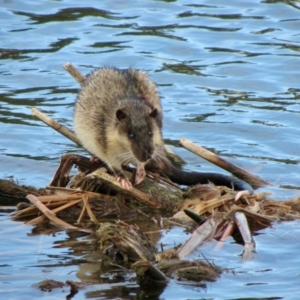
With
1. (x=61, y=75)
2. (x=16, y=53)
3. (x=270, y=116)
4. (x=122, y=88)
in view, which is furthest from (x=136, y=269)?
(x=16, y=53)

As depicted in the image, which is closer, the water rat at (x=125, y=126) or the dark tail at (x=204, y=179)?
the water rat at (x=125, y=126)

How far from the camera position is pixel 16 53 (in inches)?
647

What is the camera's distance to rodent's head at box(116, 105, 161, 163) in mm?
9727

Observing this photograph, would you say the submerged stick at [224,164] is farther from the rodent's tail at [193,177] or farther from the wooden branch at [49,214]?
the wooden branch at [49,214]

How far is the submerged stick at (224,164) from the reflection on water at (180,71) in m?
0.28

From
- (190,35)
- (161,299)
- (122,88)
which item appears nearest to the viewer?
(161,299)

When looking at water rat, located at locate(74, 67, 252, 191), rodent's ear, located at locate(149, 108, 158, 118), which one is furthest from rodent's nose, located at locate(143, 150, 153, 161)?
rodent's ear, located at locate(149, 108, 158, 118)

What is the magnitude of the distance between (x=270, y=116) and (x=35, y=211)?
16.9 ft

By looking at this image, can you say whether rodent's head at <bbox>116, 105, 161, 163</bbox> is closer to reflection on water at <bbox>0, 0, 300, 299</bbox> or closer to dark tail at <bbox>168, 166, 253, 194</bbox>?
dark tail at <bbox>168, 166, 253, 194</bbox>

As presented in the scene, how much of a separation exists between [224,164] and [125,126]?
1268 millimetres

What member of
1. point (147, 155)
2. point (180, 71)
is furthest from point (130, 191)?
point (180, 71)

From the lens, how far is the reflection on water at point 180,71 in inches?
489

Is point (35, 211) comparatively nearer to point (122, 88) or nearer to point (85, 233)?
point (85, 233)

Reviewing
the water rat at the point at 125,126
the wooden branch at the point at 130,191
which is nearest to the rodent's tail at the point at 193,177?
the water rat at the point at 125,126
